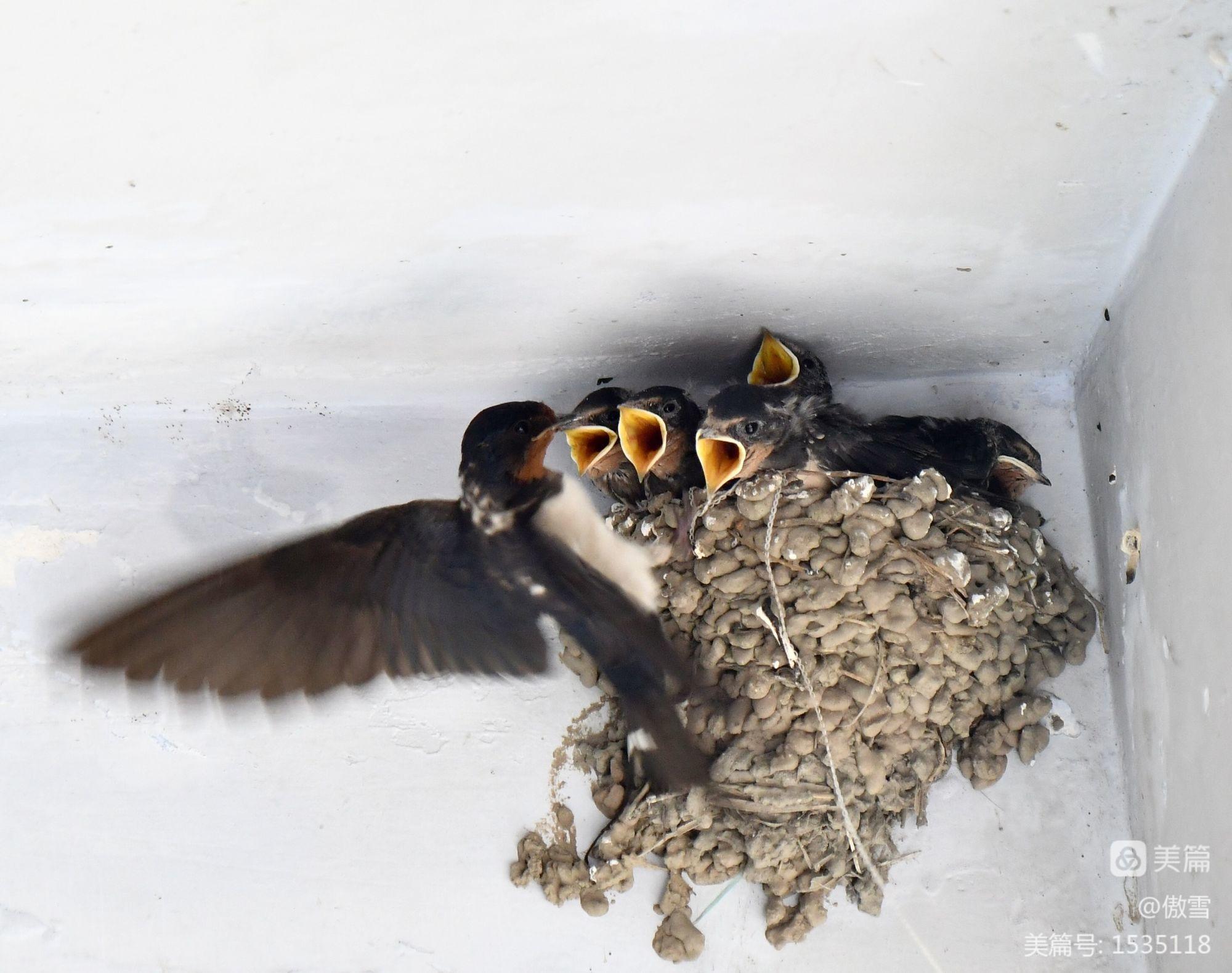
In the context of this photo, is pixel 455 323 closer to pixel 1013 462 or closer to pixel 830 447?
pixel 830 447

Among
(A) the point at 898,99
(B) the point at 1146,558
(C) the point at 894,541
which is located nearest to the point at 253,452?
(C) the point at 894,541

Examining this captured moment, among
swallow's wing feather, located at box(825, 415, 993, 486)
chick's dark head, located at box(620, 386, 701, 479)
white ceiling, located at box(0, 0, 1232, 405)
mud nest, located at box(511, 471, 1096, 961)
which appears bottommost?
mud nest, located at box(511, 471, 1096, 961)

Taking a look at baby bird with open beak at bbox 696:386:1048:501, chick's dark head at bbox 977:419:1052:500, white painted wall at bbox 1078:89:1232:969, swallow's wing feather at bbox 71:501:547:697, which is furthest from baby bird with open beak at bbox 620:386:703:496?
white painted wall at bbox 1078:89:1232:969

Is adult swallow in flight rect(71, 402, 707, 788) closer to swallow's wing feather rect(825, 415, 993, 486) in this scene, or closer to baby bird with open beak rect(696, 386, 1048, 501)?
baby bird with open beak rect(696, 386, 1048, 501)

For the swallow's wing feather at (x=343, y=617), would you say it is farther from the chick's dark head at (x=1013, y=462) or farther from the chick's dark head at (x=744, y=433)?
the chick's dark head at (x=1013, y=462)

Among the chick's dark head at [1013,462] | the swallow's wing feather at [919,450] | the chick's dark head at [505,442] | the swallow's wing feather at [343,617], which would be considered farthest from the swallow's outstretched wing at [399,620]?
the chick's dark head at [1013,462]

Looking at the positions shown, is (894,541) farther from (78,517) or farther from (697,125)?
(78,517)
